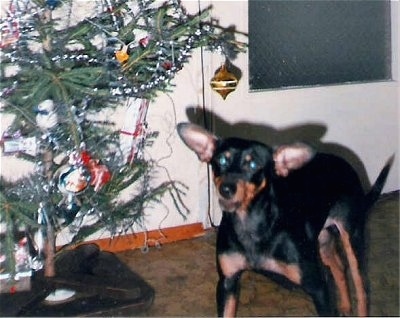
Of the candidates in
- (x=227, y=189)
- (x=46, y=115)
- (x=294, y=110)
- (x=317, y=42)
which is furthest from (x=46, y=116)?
(x=317, y=42)

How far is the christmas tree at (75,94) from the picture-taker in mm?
1522

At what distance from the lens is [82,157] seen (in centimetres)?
161

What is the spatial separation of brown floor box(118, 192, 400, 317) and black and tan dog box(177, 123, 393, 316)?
26 cm

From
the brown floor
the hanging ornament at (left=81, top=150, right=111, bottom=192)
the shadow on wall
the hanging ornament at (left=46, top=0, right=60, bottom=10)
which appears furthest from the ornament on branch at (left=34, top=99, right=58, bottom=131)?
the shadow on wall

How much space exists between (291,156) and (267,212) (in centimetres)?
13

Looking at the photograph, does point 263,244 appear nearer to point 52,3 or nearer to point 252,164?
point 252,164

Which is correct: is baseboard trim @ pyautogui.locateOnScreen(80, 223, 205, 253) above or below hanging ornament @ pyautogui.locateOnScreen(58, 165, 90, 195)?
below

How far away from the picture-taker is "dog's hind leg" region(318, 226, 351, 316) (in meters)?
1.68

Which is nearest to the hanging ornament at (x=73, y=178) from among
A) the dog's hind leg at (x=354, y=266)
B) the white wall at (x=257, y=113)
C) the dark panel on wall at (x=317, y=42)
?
the white wall at (x=257, y=113)

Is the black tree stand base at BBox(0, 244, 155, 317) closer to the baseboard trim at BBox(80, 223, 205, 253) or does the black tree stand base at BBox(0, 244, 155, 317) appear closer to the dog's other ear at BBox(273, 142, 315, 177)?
the baseboard trim at BBox(80, 223, 205, 253)

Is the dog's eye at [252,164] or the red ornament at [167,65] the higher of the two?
the red ornament at [167,65]

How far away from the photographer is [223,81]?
1.91 meters

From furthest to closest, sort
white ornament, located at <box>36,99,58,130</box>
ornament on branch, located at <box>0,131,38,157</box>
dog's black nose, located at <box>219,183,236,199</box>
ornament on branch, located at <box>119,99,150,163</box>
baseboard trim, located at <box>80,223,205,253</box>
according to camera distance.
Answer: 1. baseboard trim, located at <box>80,223,205,253</box>
2. ornament on branch, located at <box>119,99,150,163</box>
3. ornament on branch, located at <box>0,131,38,157</box>
4. white ornament, located at <box>36,99,58,130</box>
5. dog's black nose, located at <box>219,183,236,199</box>

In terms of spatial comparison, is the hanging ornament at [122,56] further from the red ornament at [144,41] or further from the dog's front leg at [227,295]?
the dog's front leg at [227,295]
